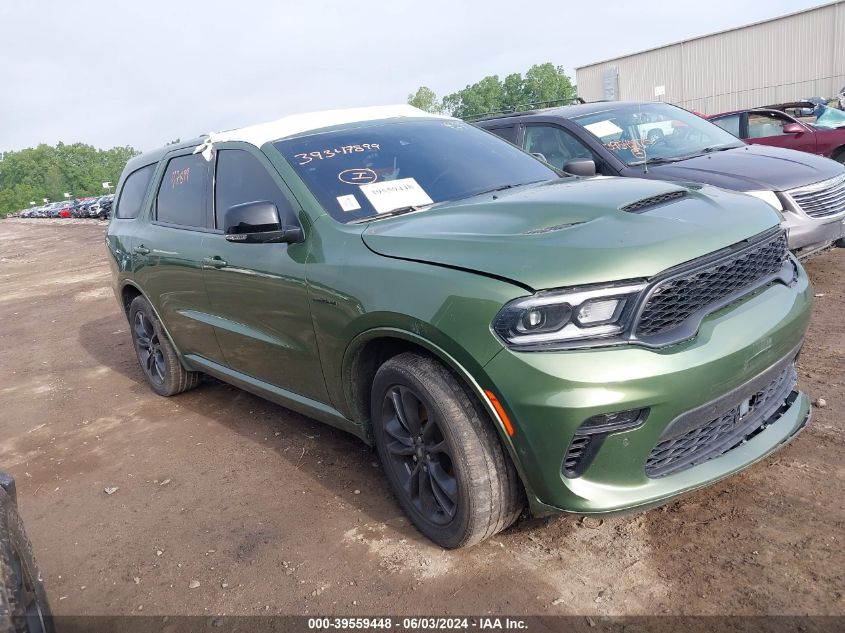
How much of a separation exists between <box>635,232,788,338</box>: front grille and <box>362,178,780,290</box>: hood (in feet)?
0.22

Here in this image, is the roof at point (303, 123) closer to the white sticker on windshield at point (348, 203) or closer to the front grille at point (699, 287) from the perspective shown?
the white sticker on windshield at point (348, 203)

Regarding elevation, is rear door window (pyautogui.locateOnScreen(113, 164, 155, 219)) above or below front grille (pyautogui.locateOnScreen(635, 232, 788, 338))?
above

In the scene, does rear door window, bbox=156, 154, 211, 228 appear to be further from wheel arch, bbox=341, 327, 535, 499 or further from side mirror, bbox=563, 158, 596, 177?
side mirror, bbox=563, 158, 596, 177

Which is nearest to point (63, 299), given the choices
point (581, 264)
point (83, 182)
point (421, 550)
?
point (421, 550)

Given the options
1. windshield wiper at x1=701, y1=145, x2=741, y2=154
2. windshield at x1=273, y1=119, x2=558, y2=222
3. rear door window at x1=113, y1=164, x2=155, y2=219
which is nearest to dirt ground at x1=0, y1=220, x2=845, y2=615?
windshield at x1=273, y1=119, x2=558, y2=222

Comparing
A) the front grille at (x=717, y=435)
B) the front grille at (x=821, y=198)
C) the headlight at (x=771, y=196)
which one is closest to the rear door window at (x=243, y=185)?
the front grille at (x=717, y=435)

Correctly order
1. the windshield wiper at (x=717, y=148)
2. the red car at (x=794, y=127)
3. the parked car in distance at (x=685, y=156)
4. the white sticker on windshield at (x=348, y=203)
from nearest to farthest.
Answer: the white sticker on windshield at (x=348, y=203) < the parked car in distance at (x=685, y=156) < the windshield wiper at (x=717, y=148) < the red car at (x=794, y=127)

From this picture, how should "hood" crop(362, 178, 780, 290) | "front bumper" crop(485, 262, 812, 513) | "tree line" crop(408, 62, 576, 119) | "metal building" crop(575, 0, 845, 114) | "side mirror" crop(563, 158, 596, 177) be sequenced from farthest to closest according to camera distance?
"tree line" crop(408, 62, 576, 119), "metal building" crop(575, 0, 845, 114), "side mirror" crop(563, 158, 596, 177), "hood" crop(362, 178, 780, 290), "front bumper" crop(485, 262, 812, 513)

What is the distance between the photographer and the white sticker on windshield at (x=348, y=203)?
3.37m

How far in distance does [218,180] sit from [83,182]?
158325mm

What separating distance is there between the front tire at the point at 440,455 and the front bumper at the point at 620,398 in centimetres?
15

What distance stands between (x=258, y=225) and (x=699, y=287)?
1895 millimetres

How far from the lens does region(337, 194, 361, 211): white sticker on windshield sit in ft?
11.1

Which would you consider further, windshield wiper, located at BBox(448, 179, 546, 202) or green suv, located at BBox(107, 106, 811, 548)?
windshield wiper, located at BBox(448, 179, 546, 202)
